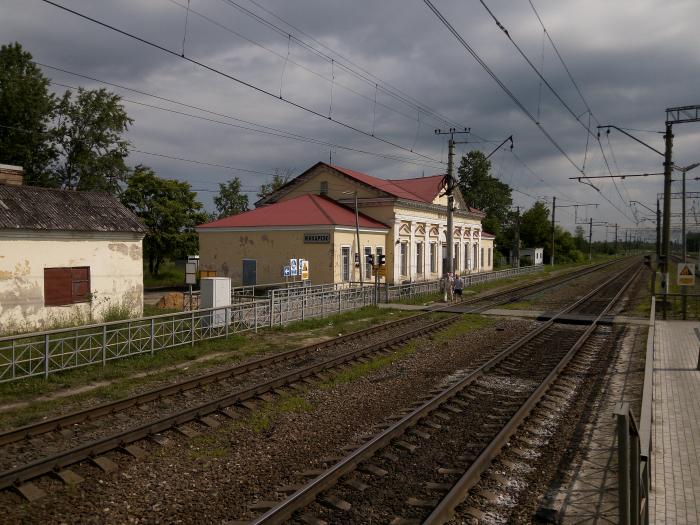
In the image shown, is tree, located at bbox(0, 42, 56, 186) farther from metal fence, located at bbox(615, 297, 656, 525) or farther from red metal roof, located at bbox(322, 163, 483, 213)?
metal fence, located at bbox(615, 297, 656, 525)

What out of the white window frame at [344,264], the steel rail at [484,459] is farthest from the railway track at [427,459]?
the white window frame at [344,264]

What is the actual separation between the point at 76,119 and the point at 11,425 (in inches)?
1538

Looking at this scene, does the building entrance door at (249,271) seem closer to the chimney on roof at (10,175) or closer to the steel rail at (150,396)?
the chimney on roof at (10,175)

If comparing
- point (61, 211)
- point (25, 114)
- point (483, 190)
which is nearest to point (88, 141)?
point (25, 114)

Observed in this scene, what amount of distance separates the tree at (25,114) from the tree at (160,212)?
6.38 meters

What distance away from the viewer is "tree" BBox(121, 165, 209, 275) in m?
43.0

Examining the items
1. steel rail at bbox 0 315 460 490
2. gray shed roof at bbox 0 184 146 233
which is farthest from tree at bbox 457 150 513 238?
steel rail at bbox 0 315 460 490

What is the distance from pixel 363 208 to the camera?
125 ft

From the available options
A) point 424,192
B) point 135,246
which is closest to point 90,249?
point 135,246

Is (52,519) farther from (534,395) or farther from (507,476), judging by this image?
(534,395)

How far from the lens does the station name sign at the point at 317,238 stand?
31.3 metres

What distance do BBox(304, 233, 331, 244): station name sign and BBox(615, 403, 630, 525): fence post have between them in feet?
90.1

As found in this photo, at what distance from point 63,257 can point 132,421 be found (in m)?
11.7

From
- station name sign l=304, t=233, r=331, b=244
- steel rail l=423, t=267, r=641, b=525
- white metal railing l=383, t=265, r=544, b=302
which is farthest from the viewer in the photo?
station name sign l=304, t=233, r=331, b=244
